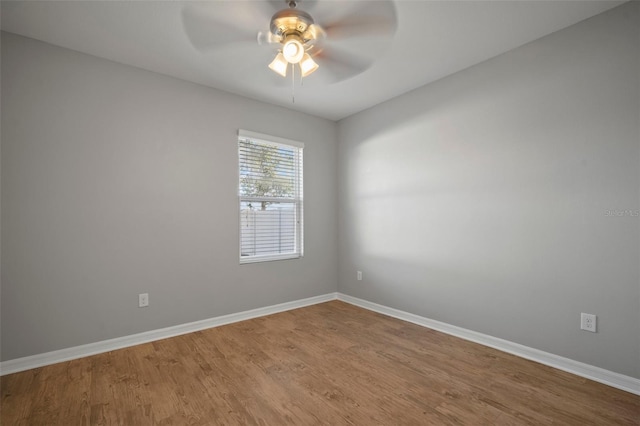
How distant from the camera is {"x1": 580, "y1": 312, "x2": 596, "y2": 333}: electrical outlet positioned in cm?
217

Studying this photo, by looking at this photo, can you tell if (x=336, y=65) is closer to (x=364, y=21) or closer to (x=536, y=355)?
(x=364, y=21)

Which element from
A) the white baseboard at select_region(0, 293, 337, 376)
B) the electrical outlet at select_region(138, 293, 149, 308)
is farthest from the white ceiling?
the white baseboard at select_region(0, 293, 337, 376)

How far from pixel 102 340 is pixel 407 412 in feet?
8.34

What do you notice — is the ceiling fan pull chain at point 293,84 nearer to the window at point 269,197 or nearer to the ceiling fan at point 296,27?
the ceiling fan at point 296,27

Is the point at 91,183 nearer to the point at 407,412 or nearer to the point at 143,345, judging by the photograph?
the point at 143,345

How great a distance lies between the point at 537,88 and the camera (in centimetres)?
246

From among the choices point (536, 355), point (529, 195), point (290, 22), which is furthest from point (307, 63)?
point (536, 355)

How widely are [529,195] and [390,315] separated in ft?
6.42

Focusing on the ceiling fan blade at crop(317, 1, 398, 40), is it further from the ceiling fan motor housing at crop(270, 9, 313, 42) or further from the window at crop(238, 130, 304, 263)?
the window at crop(238, 130, 304, 263)

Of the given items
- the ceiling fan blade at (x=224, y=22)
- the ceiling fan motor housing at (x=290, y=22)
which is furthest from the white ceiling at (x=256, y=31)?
the ceiling fan motor housing at (x=290, y=22)

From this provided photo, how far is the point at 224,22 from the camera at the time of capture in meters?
2.12

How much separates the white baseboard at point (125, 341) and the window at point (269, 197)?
0.62 meters

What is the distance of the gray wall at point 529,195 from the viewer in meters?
2.08

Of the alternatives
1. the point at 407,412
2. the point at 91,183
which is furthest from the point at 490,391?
the point at 91,183
